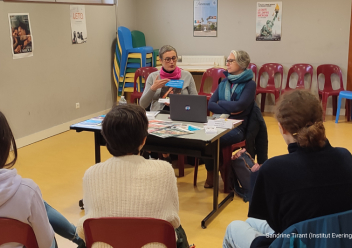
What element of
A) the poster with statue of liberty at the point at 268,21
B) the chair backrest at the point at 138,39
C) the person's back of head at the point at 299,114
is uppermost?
the poster with statue of liberty at the point at 268,21

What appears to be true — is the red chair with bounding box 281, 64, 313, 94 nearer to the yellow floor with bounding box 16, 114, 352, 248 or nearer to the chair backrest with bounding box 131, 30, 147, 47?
the yellow floor with bounding box 16, 114, 352, 248

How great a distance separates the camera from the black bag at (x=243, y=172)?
3.73 m

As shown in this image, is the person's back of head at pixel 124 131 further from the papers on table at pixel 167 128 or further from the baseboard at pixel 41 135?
the baseboard at pixel 41 135

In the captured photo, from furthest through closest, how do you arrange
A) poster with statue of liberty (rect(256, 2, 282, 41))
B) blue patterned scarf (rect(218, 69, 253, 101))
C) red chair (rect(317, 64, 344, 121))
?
poster with statue of liberty (rect(256, 2, 282, 41))
red chair (rect(317, 64, 344, 121))
blue patterned scarf (rect(218, 69, 253, 101))

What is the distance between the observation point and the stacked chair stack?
7.05 metres

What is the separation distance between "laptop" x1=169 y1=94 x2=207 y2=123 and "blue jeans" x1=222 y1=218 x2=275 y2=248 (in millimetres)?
1547

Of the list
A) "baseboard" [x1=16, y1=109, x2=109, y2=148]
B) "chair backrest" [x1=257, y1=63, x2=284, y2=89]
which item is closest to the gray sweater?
"baseboard" [x1=16, y1=109, x2=109, y2=148]

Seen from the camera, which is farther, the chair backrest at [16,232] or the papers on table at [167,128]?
the papers on table at [167,128]

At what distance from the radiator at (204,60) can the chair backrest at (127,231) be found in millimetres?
5976

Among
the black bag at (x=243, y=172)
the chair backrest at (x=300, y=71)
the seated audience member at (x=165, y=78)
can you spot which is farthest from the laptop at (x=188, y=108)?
the chair backrest at (x=300, y=71)

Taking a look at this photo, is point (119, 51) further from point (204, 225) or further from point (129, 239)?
point (129, 239)

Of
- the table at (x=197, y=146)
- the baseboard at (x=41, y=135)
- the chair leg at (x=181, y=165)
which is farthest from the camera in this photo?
the baseboard at (x=41, y=135)

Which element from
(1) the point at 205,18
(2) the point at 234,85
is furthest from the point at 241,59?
(1) the point at 205,18

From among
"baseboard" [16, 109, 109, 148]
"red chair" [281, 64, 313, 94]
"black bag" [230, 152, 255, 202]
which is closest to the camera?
"black bag" [230, 152, 255, 202]
